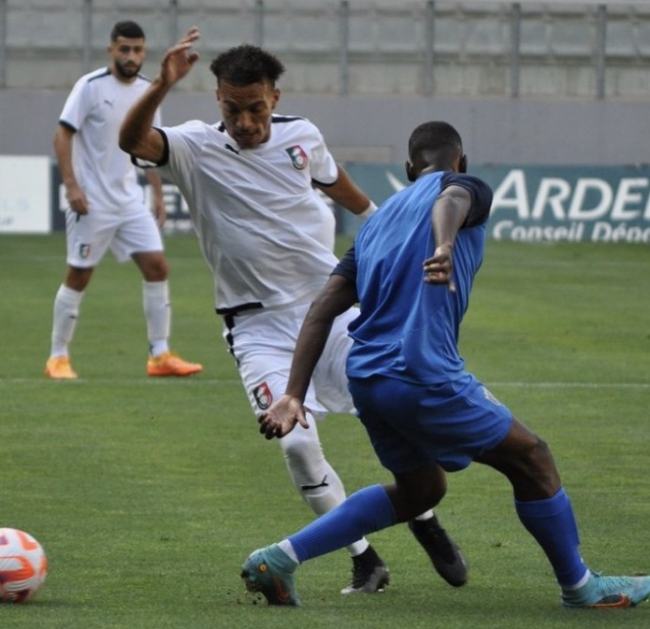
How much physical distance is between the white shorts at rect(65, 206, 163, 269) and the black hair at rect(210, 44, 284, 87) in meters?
5.91

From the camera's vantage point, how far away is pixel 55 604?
5582mm

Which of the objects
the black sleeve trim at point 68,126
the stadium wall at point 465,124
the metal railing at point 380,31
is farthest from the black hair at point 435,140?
the metal railing at point 380,31

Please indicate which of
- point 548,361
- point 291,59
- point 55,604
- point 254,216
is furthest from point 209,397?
point 291,59

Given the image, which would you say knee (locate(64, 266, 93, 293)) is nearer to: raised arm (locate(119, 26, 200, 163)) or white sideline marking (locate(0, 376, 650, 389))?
white sideline marking (locate(0, 376, 650, 389))

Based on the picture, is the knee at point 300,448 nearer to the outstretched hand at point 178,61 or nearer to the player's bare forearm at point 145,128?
the player's bare forearm at point 145,128

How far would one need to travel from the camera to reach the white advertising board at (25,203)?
26969 millimetres

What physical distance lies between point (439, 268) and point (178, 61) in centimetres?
161

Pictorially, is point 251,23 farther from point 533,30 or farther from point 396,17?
point 533,30

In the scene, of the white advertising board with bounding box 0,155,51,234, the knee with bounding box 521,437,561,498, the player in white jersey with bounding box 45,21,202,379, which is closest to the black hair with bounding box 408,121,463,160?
the knee with bounding box 521,437,561,498

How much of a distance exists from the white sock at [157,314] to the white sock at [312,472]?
6073 millimetres

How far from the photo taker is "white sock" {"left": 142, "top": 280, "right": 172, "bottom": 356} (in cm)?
1219

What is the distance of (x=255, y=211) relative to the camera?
21.6ft

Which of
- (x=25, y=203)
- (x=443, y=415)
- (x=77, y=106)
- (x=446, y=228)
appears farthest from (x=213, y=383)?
(x=25, y=203)

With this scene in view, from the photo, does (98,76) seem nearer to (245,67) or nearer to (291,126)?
(291,126)
